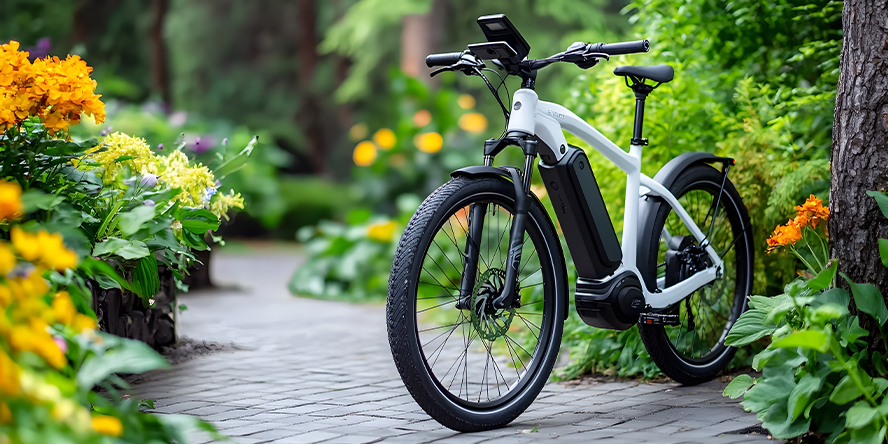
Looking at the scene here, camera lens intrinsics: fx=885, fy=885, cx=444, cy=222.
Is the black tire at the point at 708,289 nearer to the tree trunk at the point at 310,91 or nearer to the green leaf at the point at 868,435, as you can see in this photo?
the green leaf at the point at 868,435

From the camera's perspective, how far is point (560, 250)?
3312mm

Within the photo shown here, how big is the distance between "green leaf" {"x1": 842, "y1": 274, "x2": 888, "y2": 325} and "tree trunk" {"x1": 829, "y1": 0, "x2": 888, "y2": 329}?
0.09m

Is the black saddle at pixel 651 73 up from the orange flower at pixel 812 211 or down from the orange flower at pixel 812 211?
up

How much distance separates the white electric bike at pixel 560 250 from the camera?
2.94 meters

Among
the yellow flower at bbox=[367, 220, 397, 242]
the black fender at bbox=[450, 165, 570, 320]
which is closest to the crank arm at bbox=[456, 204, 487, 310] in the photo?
the black fender at bbox=[450, 165, 570, 320]

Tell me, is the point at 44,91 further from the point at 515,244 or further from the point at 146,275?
the point at 515,244

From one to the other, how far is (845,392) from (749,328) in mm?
465

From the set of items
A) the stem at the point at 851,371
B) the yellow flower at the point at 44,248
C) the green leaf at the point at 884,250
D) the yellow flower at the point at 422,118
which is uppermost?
the yellow flower at the point at 422,118

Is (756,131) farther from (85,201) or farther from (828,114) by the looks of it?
(85,201)

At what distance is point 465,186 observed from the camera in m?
2.99

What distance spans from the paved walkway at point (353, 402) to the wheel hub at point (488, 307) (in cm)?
35

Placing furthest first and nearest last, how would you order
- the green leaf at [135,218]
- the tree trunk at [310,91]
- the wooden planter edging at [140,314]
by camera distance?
the tree trunk at [310,91]
the wooden planter edging at [140,314]
the green leaf at [135,218]

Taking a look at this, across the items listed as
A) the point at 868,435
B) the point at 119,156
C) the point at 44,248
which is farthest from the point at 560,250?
the point at 44,248

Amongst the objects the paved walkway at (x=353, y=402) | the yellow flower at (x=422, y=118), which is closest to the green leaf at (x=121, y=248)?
the paved walkway at (x=353, y=402)
